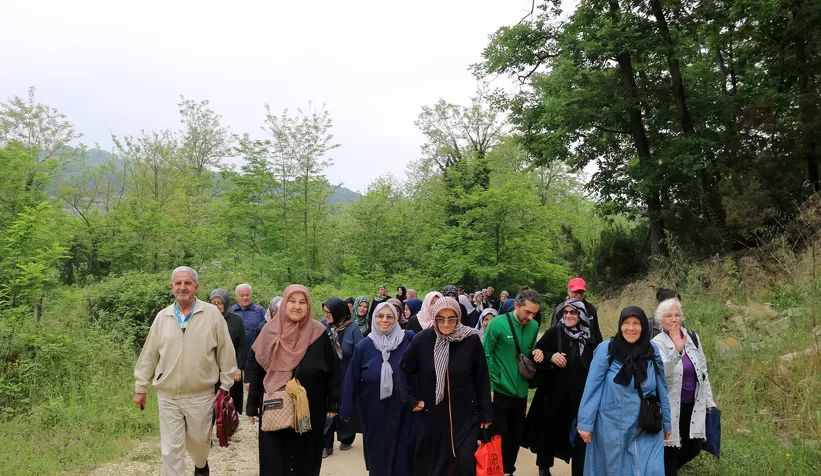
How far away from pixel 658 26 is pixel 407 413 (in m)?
16.7

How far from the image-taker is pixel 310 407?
507cm

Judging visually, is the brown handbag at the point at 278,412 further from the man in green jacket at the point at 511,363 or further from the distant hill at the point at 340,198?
the distant hill at the point at 340,198

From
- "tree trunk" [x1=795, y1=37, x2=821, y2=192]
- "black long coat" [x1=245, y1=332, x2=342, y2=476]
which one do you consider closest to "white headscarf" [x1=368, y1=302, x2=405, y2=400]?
"black long coat" [x1=245, y1=332, x2=342, y2=476]

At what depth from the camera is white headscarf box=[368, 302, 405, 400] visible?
19.0ft

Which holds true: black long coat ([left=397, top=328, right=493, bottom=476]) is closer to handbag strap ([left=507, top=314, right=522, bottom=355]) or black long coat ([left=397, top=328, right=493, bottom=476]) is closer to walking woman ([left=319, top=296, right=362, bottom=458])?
handbag strap ([left=507, top=314, right=522, bottom=355])

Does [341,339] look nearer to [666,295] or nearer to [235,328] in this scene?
→ [235,328]

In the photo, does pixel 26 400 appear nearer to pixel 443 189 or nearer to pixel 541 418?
pixel 541 418

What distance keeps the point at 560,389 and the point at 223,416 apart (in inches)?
141

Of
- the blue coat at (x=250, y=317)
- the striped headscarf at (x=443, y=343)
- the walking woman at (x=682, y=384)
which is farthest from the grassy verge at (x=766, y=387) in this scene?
the blue coat at (x=250, y=317)

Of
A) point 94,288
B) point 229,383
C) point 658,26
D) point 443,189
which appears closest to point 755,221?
point 658,26

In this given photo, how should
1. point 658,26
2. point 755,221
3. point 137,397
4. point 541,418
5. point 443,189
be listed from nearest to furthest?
1. point 137,397
2. point 541,418
3. point 755,221
4. point 658,26
5. point 443,189

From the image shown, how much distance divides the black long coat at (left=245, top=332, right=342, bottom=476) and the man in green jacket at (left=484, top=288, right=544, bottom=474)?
6.04 ft

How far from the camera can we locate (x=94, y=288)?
14.0 m

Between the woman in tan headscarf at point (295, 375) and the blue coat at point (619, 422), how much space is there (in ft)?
7.55
